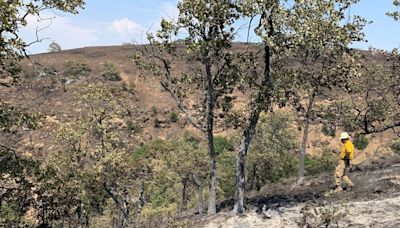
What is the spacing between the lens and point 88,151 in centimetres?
2498

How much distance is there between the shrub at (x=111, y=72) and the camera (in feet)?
330

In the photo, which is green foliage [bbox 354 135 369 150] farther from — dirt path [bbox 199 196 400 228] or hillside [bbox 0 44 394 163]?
dirt path [bbox 199 196 400 228]

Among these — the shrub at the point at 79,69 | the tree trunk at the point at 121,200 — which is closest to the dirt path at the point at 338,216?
the tree trunk at the point at 121,200

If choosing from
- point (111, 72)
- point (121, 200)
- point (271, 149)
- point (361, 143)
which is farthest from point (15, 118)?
point (111, 72)

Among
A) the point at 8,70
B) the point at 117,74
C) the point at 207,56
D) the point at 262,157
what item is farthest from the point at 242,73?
the point at 117,74

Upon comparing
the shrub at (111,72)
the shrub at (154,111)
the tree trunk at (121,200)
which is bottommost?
the tree trunk at (121,200)

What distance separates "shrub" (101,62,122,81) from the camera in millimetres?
100688

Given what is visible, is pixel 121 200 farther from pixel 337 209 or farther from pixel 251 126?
pixel 337 209

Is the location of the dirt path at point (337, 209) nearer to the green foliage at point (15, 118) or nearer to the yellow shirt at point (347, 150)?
the yellow shirt at point (347, 150)

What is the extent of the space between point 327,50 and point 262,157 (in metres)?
26.0

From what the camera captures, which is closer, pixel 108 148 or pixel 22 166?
pixel 22 166

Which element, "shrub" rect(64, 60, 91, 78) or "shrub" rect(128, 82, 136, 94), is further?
"shrub" rect(128, 82, 136, 94)

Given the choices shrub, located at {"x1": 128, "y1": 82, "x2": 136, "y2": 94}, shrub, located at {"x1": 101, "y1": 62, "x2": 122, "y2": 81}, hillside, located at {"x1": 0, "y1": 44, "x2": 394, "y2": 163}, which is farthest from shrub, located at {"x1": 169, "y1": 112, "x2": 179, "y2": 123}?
shrub, located at {"x1": 101, "y1": 62, "x2": 122, "y2": 81}

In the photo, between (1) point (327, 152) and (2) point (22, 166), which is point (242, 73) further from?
(1) point (327, 152)
